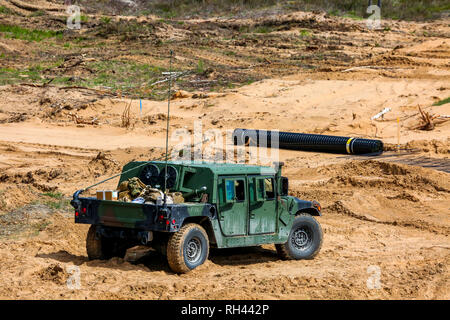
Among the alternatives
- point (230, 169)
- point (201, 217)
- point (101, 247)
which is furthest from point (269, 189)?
point (101, 247)

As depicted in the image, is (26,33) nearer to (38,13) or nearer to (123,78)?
(38,13)

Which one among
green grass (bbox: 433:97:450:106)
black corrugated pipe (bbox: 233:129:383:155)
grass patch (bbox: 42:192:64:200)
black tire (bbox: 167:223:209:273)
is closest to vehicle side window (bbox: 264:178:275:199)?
black tire (bbox: 167:223:209:273)

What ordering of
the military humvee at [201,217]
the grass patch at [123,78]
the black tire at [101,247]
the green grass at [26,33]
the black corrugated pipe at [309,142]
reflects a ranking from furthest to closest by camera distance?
Result: the green grass at [26,33]
the grass patch at [123,78]
the black corrugated pipe at [309,142]
the black tire at [101,247]
the military humvee at [201,217]

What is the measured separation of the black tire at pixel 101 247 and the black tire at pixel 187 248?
1333 mm

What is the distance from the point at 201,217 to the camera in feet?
34.2

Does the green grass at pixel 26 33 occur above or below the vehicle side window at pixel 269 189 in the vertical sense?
above

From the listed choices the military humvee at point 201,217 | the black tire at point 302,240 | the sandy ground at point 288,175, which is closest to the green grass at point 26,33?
the sandy ground at point 288,175

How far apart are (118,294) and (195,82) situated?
2209 centimetres

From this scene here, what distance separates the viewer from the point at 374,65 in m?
30.7

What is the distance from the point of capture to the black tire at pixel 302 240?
11594 mm

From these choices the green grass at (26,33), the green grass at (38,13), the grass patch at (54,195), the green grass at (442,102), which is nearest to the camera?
the grass patch at (54,195)

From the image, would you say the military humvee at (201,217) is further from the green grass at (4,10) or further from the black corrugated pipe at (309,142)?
the green grass at (4,10)

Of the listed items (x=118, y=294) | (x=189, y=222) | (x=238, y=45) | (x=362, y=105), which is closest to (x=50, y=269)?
(x=118, y=294)

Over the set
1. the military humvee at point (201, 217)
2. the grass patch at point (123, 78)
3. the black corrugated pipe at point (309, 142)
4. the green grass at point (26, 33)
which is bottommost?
the military humvee at point (201, 217)
